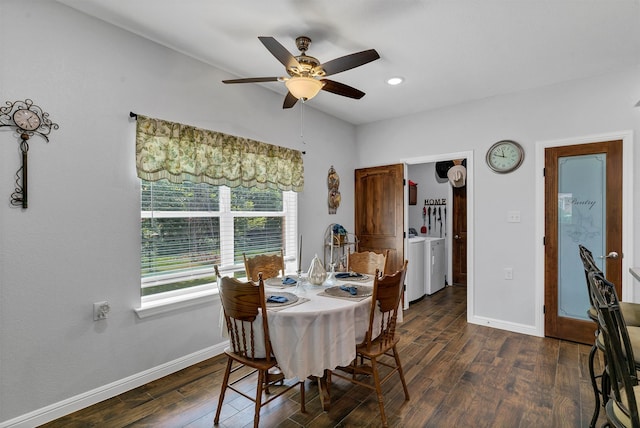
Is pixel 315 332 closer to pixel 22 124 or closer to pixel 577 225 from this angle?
pixel 22 124

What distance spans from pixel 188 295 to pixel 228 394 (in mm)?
938

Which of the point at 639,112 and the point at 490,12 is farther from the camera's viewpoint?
the point at 639,112

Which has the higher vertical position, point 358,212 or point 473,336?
point 358,212

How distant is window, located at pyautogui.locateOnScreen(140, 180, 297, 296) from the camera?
2.68m

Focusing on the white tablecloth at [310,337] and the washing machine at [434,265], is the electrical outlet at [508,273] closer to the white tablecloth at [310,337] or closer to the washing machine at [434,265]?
the washing machine at [434,265]

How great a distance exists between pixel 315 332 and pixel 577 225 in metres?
3.07

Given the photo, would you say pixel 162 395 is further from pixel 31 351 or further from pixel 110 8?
pixel 110 8

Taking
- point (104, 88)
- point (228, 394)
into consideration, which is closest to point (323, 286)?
point (228, 394)

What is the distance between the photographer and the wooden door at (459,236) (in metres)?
6.02

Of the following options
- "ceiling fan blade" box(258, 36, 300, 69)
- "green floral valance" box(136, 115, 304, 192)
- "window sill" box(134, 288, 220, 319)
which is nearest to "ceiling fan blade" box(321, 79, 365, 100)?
"ceiling fan blade" box(258, 36, 300, 69)

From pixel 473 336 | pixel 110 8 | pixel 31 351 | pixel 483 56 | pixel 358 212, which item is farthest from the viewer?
pixel 358 212

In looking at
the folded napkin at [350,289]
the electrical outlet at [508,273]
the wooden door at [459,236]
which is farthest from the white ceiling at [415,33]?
the wooden door at [459,236]

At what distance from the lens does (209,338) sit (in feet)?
9.80

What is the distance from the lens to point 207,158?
2.89 metres
